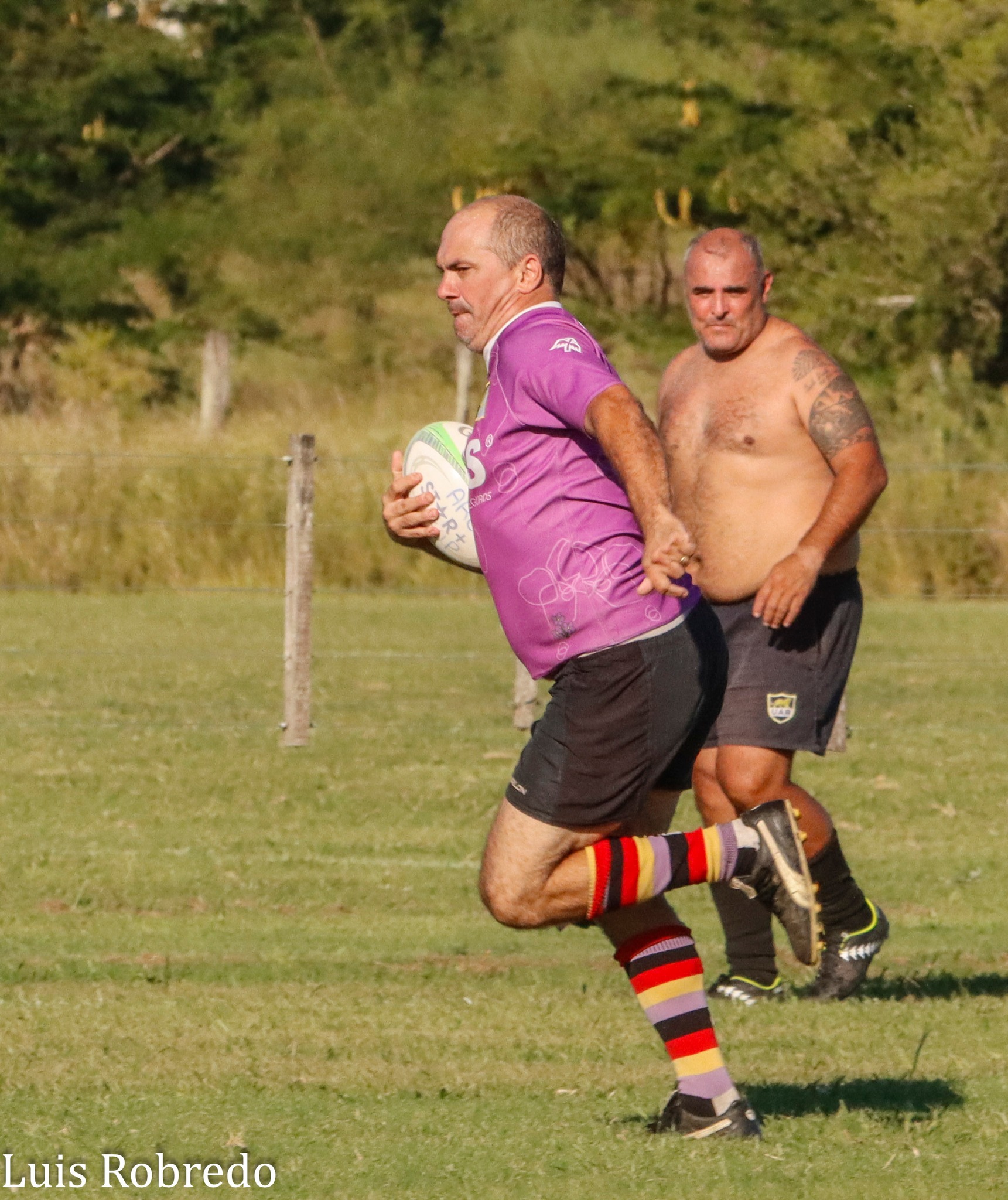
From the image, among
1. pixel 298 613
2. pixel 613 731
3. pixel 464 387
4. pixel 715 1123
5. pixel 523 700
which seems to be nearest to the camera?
pixel 613 731

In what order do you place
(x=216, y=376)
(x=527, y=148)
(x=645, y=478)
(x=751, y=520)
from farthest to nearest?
(x=216, y=376), (x=527, y=148), (x=751, y=520), (x=645, y=478)

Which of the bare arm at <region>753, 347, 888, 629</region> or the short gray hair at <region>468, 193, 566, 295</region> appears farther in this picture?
the bare arm at <region>753, 347, 888, 629</region>

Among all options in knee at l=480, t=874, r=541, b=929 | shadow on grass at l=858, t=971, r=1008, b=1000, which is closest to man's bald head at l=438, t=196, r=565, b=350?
knee at l=480, t=874, r=541, b=929

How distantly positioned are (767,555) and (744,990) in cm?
138

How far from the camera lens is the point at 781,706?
23.3 ft

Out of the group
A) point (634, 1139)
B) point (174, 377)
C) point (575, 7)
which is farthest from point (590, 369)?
point (575, 7)

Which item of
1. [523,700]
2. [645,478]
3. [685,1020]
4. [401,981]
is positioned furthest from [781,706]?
[523,700]

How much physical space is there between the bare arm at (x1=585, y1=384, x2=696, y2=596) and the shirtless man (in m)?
2.35

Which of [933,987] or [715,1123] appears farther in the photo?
[933,987]

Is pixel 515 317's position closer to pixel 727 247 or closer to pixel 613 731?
pixel 613 731

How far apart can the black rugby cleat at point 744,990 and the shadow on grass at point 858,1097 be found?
1.30 meters

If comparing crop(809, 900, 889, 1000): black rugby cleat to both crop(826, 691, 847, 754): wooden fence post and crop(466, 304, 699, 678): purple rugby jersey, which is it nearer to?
crop(466, 304, 699, 678): purple rugby jersey

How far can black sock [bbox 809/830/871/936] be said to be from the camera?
23.2 feet

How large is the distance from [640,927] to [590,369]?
1294mm
